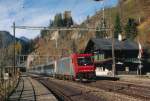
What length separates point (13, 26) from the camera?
217 feet

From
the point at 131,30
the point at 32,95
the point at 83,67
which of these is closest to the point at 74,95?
the point at 32,95

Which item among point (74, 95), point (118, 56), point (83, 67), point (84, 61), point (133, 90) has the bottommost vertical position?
point (74, 95)

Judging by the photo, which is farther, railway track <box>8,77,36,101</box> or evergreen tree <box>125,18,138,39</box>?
evergreen tree <box>125,18,138,39</box>

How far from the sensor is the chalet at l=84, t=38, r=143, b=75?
282ft

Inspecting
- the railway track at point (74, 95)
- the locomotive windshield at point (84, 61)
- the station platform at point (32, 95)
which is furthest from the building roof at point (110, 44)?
the station platform at point (32, 95)

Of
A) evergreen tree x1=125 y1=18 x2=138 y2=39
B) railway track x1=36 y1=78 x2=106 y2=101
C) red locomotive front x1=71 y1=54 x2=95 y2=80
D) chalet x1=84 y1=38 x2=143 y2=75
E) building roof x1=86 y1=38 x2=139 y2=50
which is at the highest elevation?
evergreen tree x1=125 y1=18 x2=138 y2=39

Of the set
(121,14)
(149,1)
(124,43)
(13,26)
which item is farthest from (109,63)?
(121,14)

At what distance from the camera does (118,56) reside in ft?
291

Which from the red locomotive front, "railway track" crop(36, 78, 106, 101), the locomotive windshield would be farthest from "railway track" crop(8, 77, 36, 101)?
the locomotive windshield

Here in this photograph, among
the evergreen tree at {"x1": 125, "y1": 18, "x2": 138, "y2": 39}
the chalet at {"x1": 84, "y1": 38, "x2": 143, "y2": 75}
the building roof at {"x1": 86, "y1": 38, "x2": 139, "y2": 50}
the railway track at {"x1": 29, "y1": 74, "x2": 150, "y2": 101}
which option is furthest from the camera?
the evergreen tree at {"x1": 125, "y1": 18, "x2": 138, "y2": 39}

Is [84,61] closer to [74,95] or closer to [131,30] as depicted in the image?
[74,95]

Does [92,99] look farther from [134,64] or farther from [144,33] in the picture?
[144,33]

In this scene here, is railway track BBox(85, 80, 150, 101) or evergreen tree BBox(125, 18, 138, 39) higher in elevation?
evergreen tree BBox(125, 18, 138, 39)

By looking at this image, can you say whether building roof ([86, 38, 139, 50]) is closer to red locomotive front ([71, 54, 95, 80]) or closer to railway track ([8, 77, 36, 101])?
red locomotive front ([71, 54, 95, 80])
